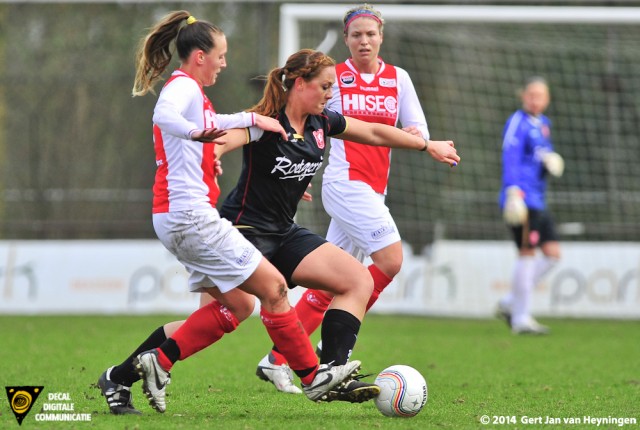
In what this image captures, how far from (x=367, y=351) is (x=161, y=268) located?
201 inches

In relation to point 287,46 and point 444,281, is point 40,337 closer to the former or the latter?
point 287,46

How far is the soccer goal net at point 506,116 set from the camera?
15273mm

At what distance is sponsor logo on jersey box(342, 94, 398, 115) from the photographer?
7.09 metres

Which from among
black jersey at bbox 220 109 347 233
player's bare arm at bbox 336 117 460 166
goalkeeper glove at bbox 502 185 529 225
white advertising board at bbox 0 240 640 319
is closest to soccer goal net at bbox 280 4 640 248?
white advertising board at bbox 0 240 640 319

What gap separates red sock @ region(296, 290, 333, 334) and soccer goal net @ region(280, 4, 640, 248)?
7507 mm

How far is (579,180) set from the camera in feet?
54.5

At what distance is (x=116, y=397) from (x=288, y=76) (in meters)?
1.93

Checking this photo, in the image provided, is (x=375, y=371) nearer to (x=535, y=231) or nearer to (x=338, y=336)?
(x=338, y=336)

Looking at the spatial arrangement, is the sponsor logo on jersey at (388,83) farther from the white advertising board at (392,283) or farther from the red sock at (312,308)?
the white advertising board at (392,283)

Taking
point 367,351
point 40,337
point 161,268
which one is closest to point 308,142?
point 367,351

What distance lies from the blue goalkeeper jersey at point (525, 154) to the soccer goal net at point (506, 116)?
298 cm

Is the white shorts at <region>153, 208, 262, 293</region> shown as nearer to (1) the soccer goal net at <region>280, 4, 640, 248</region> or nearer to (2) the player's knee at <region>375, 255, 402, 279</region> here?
(2) the player's knee at <region>375, 255, 402, 279</region>

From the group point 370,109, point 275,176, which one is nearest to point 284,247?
point 275,176

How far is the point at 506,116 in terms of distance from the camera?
1761cm
